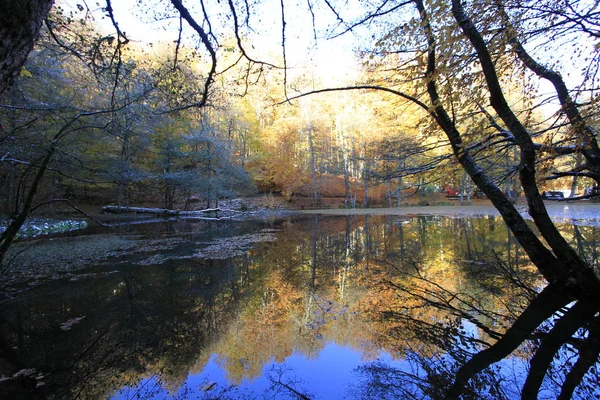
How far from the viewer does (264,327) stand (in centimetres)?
342

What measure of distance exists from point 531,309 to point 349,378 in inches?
104

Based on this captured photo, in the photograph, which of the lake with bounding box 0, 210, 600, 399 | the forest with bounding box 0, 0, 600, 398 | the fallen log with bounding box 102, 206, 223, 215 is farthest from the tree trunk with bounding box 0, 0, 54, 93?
the fallen log with bounding box 102, 206, 223, 215

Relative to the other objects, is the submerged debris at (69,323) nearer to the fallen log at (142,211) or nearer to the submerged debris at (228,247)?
the submerged debris at (228,247)

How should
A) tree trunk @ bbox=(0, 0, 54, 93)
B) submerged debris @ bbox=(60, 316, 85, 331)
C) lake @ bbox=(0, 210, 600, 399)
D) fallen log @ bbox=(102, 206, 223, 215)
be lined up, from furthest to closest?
fallen log @ bbox=(102, 206, 223, 215)
submerged debris @ bbox=(60, 316, 85, 331)
lake @ bbox=(0, 210, 600, 399)
tree trunk @ bbox=(0, 0, 54, 93)

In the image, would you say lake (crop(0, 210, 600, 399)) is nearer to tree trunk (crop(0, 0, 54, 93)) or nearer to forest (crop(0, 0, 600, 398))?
forest (crop(0, 0, 600, 398))

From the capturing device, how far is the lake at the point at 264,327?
242 centimetres

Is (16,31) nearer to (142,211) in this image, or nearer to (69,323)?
(69,323)

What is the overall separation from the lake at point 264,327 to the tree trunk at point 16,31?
2.44 meters

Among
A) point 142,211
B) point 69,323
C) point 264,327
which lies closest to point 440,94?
point 264,327

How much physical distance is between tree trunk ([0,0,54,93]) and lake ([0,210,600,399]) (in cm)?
244

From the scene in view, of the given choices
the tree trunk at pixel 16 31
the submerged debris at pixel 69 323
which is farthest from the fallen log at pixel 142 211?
the tree trunk at pixel 16 31

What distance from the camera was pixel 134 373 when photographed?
260cm

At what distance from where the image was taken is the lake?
2.42m

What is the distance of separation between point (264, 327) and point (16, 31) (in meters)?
3.30
